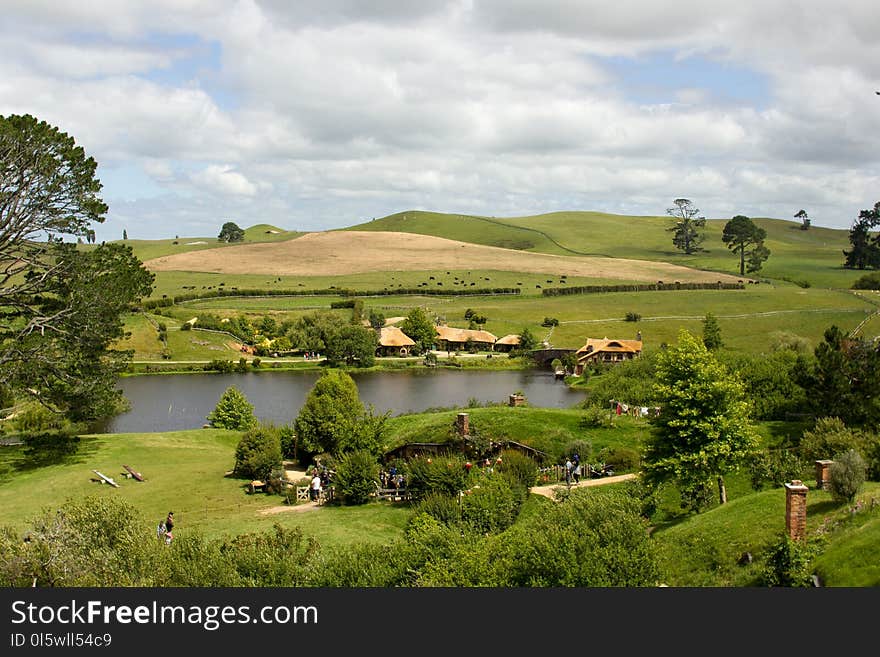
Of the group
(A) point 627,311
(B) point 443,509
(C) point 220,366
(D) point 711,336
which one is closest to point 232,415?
(B) point 443,509

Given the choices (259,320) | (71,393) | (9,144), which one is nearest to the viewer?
(9,144)

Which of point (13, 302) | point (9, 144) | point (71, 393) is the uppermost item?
point (9, 144)

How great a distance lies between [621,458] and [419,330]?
243ft

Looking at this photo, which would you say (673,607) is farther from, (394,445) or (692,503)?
(394,445)

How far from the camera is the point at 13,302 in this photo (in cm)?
3941

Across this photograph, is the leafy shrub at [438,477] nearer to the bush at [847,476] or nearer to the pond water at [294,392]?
the bush at [847,476]

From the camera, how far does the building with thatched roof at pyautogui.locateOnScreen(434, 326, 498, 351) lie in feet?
369

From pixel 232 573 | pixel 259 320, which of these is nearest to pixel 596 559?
pixel 232 573

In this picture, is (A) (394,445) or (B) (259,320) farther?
(B) (259,320)

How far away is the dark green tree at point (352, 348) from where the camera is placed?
4033 inches

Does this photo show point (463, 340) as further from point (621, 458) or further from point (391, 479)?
point (391, 479)

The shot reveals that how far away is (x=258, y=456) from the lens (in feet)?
129

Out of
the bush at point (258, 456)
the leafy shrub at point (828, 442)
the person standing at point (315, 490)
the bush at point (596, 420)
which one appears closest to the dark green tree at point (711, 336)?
the bush at point (596, 420)

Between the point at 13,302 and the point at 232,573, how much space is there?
2514 cm
